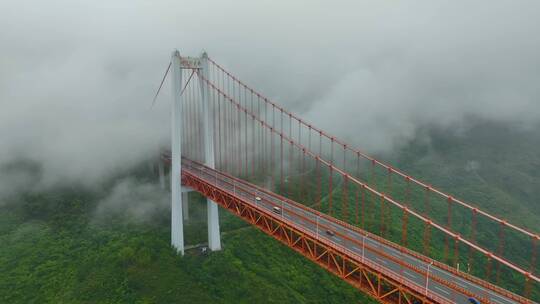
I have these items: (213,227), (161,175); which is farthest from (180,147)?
(161,175)

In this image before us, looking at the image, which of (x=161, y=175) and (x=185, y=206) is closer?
(x=185, y=206)

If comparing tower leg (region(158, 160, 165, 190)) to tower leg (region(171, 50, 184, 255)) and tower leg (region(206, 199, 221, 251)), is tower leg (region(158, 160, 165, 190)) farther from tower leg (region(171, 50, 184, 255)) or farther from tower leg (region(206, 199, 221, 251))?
tower leg (region(206, 199, 221, 251))

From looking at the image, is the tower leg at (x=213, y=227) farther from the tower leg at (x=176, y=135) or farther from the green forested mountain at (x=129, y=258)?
the tower leg at (x=176, y=135)

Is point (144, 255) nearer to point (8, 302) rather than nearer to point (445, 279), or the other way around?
point (8, 302)

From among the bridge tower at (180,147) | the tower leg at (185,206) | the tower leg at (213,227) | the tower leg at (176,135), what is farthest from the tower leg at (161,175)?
the tower leg at (213,227)

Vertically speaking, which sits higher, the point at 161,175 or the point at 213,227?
the point at 161,175

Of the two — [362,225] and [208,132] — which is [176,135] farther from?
[362,225]
